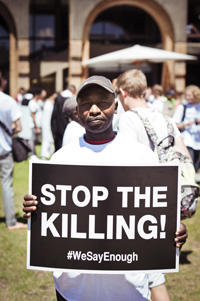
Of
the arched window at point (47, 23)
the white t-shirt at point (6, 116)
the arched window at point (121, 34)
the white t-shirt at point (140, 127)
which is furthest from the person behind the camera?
the arched window at point (47, 23)

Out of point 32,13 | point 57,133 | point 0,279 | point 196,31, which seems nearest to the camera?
point 0,279

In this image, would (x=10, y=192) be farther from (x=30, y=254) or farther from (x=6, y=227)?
(x=30, y=254)

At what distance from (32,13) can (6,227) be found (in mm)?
22688

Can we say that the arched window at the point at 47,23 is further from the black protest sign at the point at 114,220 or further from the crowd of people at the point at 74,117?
the black protest sign at the point at 114,220

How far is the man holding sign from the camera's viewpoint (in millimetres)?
2354

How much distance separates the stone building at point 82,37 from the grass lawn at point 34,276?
12.6 m

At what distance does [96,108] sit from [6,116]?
396cm

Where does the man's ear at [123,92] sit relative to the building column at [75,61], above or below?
above

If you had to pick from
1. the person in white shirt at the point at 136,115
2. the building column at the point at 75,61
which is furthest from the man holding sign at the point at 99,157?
the building column at the point at 75,61

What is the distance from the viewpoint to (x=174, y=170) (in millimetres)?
2381

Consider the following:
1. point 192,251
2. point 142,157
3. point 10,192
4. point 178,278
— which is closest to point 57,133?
point 10,192

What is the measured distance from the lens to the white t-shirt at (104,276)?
235 centimetres

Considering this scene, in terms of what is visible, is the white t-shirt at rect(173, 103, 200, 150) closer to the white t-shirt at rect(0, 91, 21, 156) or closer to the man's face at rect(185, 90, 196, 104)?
the man's face at rect(185, 90, 196, 104)

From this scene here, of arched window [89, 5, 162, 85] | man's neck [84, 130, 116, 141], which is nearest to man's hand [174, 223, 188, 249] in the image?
man's neck [84, 130, 116, 141]
